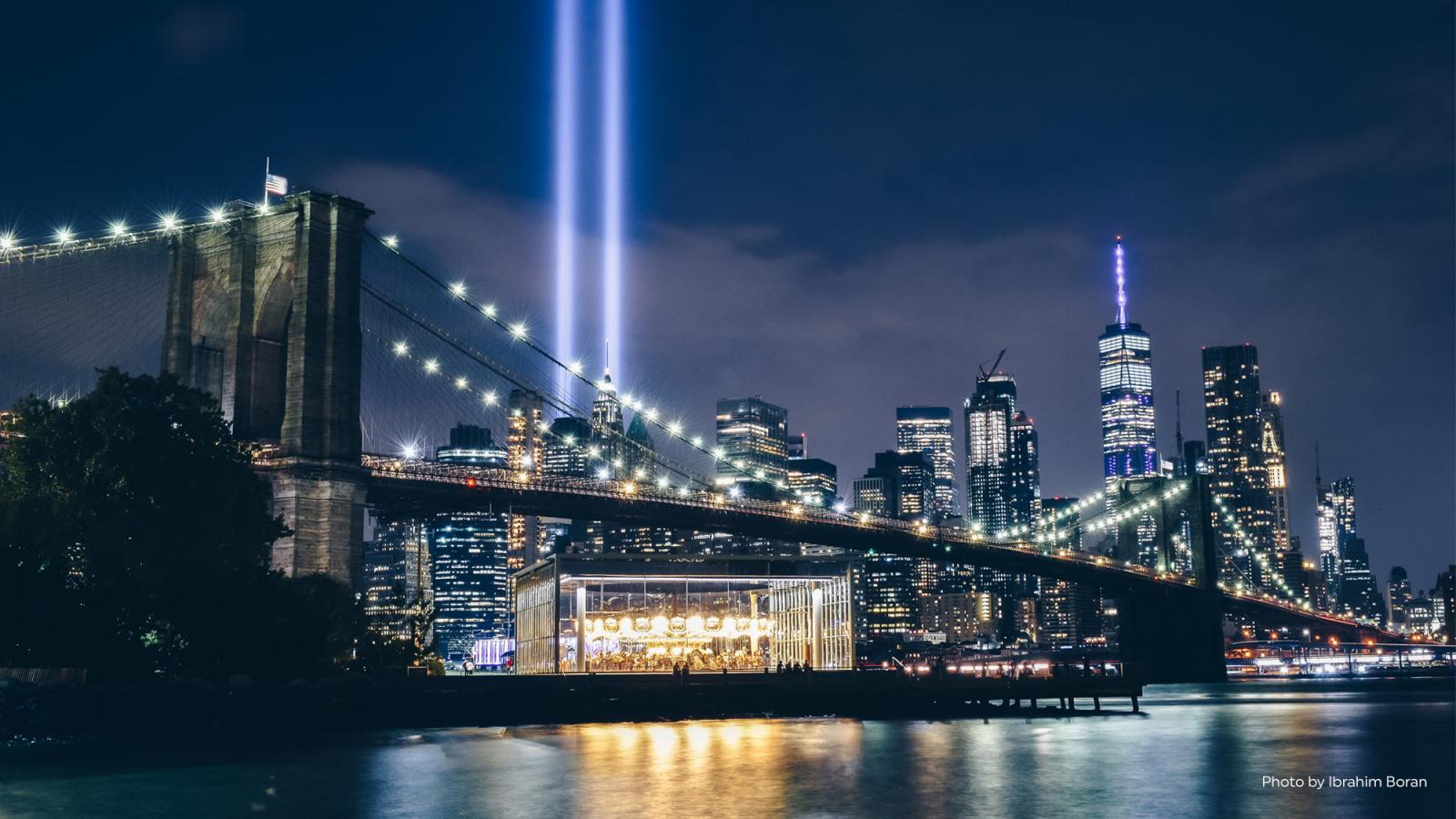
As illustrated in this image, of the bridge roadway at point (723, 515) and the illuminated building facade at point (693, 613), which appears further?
the bridge roadway at point (723, 515)

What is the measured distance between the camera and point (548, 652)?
86.9 meters

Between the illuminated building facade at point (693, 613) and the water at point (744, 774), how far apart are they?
2150cm

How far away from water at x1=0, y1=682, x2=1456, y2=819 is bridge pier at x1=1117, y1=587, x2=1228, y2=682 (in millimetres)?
82244

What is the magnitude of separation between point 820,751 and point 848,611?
38641 mm

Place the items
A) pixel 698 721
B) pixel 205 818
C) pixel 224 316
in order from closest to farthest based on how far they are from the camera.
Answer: pixel 205 818, pixel 698 721, pixel 224 316

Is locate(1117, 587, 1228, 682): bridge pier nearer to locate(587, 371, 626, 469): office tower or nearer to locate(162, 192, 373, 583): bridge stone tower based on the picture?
locate(587, 371, 626, 469): office tower

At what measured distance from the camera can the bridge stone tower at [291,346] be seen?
73312mm

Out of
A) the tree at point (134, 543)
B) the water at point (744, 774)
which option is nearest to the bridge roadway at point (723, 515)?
the tree at point (134, 543)

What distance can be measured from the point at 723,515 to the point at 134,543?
5456cm

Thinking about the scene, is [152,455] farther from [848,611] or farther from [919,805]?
[848,611]

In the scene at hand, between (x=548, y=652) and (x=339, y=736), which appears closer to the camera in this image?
(x=339, y=736)

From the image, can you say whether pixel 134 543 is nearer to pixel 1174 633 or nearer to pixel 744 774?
pixel 744 774

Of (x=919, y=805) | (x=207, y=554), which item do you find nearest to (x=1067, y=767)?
(x=919, y=805)

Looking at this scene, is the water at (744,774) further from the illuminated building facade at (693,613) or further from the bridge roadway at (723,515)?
the bridge roadway at (723,515)
